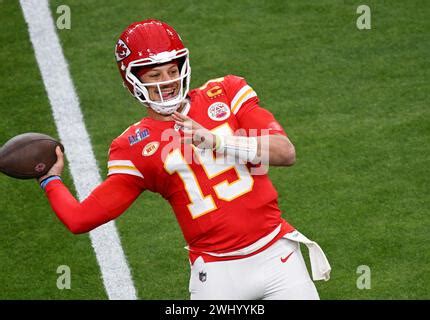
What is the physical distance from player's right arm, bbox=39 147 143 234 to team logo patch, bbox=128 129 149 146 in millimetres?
191

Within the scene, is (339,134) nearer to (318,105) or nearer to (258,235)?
(318,105)

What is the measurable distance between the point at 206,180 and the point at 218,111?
39 cm

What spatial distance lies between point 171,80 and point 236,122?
44 cm

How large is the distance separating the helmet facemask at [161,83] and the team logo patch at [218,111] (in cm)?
17

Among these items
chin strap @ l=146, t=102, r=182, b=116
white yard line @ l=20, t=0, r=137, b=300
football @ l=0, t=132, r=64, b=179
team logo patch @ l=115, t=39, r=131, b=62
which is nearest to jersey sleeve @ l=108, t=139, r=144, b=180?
chin strap @ l=146, t=102, r=182, b=116

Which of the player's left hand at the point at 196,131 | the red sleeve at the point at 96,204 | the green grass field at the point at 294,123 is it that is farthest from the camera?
the green grass field at the point at 294,123

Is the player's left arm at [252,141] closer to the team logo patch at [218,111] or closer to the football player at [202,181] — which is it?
the football player at [202,181]

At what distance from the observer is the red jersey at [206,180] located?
5.25 meters

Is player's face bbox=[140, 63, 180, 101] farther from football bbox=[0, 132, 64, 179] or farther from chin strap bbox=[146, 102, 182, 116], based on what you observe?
football bbox=[0, 132, 64, 179]

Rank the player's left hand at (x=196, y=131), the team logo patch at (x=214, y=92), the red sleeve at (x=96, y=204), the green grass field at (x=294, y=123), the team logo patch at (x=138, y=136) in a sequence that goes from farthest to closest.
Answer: the green grass field at (x=294, y=123) < the team logo patch at (x=214, y=92) < the team logo patch at (x=138, y=136) < the red sleeve at (x=96, y=204) < the player's left hand at (x=196, y=131)

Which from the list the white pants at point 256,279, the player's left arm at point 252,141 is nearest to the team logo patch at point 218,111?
the player's left arm at point 252,141

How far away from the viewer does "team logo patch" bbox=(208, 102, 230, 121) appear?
534 cm

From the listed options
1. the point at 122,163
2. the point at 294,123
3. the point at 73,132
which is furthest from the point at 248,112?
the point at 73,132

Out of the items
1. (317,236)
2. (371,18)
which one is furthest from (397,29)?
(317,236)
